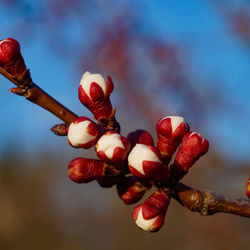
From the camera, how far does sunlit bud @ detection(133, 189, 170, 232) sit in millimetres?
974

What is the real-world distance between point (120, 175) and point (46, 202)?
12.7m

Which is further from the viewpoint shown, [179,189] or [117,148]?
[179,189]

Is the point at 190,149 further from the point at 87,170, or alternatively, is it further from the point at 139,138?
the point at 87,170

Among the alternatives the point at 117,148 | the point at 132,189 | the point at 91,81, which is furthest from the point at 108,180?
the point at 91,81

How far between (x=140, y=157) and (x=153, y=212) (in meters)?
0.17

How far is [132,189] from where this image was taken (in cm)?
110

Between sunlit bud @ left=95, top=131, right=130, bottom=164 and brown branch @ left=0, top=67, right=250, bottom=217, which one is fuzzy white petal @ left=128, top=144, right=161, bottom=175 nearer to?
sunlit bud @ left=95, top=131, right=130, bottom=164

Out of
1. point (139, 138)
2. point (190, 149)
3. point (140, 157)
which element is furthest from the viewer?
point (139, 138)

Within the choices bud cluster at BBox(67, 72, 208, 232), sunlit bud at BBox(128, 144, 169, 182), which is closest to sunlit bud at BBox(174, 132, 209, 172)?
bud cluster at BBox(67, 72, 208, 232)

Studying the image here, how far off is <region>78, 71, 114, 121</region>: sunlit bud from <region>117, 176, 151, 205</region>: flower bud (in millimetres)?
211

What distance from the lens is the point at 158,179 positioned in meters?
0.98

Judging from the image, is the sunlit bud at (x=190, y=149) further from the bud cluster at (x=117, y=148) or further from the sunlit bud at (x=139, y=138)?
the sunlit bud at (x=139, y=138)

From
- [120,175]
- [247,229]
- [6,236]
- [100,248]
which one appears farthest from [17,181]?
[120,175]

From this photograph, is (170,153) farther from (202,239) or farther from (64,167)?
(64,167)
